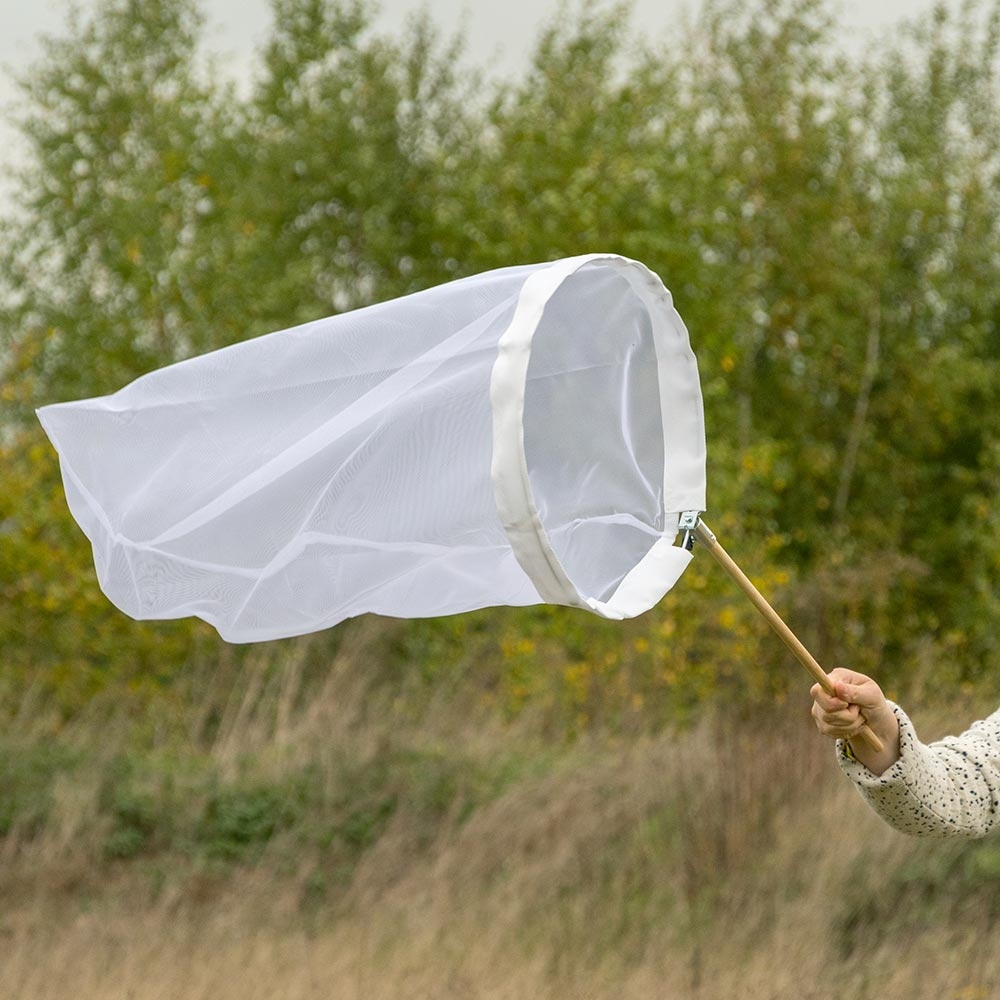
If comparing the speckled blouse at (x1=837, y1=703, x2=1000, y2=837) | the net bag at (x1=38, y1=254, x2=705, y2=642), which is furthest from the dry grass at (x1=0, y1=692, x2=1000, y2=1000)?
the net bag at (x1=38, y1=254, x2=705, y2=642)

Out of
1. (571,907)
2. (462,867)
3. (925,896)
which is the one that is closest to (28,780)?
(462,867)

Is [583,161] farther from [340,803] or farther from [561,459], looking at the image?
[561,459]

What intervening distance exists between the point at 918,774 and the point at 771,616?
0.49 metres

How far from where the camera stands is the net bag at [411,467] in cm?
220

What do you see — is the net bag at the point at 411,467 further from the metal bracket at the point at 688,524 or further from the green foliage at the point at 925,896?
the green foliage at the point at 925,896

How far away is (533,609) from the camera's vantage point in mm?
10000

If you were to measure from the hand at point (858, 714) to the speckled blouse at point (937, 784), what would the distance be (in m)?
0.02

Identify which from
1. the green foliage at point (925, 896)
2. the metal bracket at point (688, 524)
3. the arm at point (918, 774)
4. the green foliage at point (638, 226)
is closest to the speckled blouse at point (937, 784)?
the arm at point (918, 774)

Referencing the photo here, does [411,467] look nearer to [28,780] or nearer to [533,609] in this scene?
[28,780]

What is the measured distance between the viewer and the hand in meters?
2.23

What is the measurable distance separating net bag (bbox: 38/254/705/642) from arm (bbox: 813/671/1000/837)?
34cm

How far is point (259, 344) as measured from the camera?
2.45m

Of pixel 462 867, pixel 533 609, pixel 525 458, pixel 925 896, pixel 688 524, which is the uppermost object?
pixel 525 458

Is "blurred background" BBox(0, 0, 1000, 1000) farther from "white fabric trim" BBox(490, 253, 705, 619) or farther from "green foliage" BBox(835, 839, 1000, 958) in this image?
"white fabric trim" BBox(490, 253, 705, 619)
